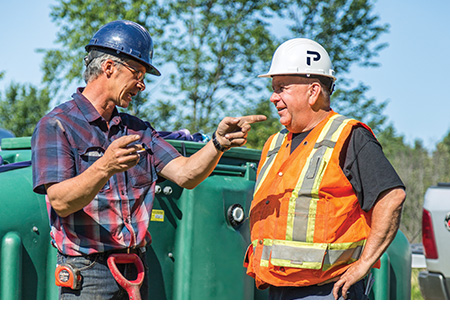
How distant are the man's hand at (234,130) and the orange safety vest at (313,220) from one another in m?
0.28

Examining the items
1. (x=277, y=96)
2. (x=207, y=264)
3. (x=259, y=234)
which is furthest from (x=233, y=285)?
(x=277, y=96)

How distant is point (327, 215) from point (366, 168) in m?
0.25

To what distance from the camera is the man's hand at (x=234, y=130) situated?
101 inches

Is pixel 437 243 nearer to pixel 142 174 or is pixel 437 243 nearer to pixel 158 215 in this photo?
pixel 158 215

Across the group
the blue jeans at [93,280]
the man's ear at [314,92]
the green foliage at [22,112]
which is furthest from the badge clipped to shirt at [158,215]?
the green foliage at [22,112]

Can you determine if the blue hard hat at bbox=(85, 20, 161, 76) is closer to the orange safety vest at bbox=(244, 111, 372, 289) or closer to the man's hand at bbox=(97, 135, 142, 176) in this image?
the man's hand at bbox=(97, 135, 142, 176)

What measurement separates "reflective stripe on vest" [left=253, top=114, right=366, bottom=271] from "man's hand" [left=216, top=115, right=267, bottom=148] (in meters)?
0.30

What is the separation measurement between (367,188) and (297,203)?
0.30 metres

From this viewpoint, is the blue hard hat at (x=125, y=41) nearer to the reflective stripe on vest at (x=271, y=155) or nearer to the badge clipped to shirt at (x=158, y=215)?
the reflective stripe on vest at (x=271, y=155)

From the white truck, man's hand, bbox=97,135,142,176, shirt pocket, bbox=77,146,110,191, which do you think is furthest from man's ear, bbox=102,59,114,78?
the white truck

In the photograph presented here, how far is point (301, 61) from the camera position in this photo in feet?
9.34

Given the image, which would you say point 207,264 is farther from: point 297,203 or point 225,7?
point 225,7

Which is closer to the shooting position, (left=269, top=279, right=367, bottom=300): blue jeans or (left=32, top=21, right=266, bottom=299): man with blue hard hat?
(left=32, top=21, right=266, bottom=299): man with blue hard hat

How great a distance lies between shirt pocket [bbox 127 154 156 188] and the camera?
2.69 meters
